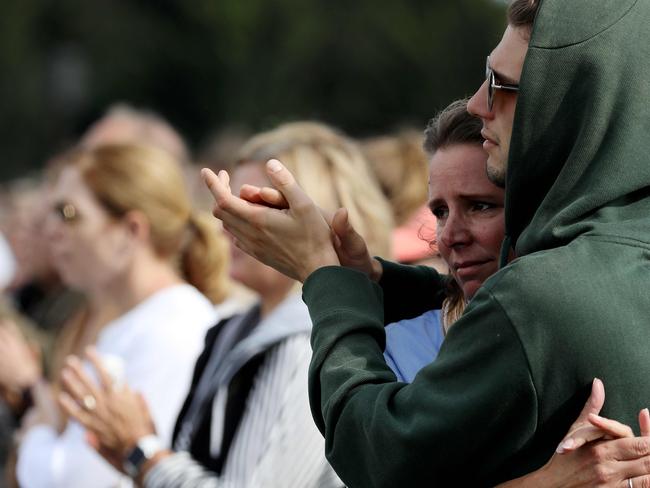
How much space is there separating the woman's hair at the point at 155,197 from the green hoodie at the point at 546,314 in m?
2.75

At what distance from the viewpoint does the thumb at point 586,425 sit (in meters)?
1.81

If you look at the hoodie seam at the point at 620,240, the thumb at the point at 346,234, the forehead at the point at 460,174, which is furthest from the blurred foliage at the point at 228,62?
the hoodie seam at the point at 620,240

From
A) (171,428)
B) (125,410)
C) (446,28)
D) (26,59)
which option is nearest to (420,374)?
(125,410)

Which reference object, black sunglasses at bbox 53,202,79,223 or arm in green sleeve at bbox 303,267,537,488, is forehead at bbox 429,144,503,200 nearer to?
arm in green sleeve at bbox 303,267,537,488

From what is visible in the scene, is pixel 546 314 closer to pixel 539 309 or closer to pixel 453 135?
pixel 539 309

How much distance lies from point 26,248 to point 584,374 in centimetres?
629

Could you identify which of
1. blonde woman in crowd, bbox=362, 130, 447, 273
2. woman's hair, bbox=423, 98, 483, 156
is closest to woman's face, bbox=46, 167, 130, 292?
blonde woman in crowd, bbox=362, 130, 447, 273

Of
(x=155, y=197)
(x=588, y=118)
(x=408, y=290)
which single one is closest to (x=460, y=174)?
(x=408, y=290)

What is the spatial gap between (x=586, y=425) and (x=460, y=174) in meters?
0.74

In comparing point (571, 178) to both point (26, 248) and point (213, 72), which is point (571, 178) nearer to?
point (26, 248)

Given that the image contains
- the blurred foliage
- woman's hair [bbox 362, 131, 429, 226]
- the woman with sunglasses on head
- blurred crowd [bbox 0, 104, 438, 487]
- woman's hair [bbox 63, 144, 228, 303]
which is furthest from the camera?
the blurred foliage

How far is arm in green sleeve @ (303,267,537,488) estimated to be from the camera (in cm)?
184

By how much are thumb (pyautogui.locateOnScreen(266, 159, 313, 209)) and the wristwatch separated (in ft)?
5.44

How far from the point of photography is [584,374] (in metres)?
1.83
